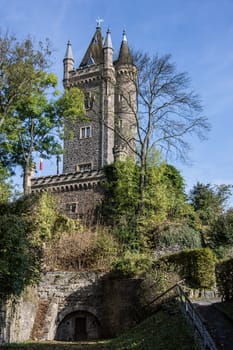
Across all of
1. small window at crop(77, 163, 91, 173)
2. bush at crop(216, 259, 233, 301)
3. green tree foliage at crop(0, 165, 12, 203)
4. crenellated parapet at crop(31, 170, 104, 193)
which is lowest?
bush at crop(216, 259, 233, 301)

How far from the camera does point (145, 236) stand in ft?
73.5

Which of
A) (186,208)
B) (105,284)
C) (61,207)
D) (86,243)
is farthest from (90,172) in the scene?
(105,284)

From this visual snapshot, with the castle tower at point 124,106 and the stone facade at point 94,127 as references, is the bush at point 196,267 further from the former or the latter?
the castle tower at point 124,106

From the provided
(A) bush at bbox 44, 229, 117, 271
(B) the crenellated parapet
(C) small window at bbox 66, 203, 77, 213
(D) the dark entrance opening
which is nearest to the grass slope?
(D) the dark entrance opening

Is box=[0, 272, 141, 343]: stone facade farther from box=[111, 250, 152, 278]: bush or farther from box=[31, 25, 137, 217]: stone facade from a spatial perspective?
box=[31, 25, 137, 217]: stone facade

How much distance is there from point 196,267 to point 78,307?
17.7ft

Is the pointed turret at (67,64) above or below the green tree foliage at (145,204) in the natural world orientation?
above

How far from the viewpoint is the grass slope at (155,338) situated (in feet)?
37.5

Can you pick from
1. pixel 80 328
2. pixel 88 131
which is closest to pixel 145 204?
pixel 80 328

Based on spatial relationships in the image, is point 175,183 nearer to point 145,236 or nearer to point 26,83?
point 145,236

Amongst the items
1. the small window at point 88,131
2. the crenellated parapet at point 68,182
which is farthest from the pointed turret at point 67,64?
the crenellated parapet at point 68,182

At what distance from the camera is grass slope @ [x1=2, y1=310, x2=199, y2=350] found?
1144 centimetres

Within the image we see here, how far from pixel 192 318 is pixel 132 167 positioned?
16.3m

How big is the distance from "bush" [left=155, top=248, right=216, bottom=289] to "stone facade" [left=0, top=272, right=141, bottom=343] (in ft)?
5.96
